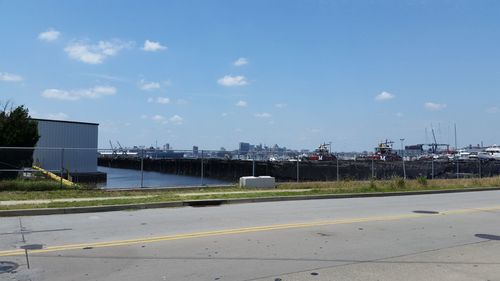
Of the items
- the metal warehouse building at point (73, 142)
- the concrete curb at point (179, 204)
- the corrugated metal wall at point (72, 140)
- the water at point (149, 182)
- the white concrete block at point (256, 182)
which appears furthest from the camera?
the corrugated metal wall at point (72, 140)

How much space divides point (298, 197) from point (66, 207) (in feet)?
28.0

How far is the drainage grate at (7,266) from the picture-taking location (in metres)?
7.16

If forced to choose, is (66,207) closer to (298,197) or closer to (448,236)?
(298,197)

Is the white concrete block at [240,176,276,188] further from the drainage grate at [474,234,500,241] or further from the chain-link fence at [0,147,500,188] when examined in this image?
the drainage grate at [474,234,500,241]

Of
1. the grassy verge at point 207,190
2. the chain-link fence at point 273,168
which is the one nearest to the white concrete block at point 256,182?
the grassy verge at point 207,190

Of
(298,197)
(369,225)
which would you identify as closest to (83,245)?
(369,225)

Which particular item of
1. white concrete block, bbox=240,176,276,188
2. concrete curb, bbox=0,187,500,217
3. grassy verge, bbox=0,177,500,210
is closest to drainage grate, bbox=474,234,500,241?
concrete curb, bbox=0,187,500,217

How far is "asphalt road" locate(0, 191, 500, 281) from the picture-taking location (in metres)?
7.16

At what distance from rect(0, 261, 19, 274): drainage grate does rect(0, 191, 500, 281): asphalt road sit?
0.05 feet

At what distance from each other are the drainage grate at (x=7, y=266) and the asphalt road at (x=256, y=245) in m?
0.01

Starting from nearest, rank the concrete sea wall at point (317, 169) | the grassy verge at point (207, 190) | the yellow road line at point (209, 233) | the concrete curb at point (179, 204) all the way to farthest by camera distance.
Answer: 1. the yellow road line at point (209, 233)
2. the concrete curb at point (179, 204)
3. the grassy verge at point (207, 190)
4. the concrete sea wall at point (317, 169)

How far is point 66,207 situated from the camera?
1448cm

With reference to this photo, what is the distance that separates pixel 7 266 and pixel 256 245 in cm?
406

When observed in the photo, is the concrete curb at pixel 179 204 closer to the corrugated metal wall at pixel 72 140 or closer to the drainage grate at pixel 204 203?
the drainage grate at pixel 204 203
